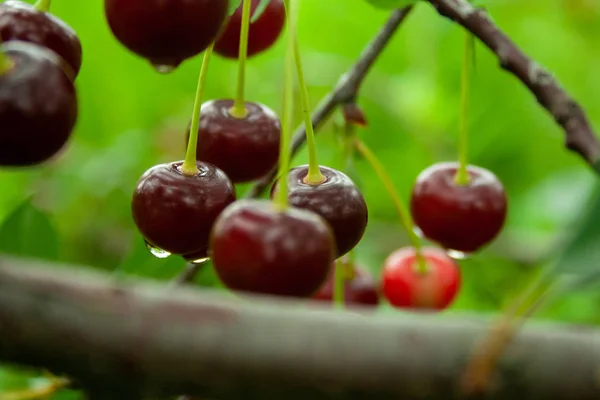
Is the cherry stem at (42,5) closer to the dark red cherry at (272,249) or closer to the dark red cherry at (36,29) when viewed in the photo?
the dark red cherry at (36,29)

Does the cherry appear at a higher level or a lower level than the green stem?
lower

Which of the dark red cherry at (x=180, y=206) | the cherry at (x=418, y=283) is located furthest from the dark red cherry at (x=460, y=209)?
the dark red cherry at (x=180, y=206)

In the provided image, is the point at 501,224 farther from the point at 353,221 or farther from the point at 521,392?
the point at 521,392

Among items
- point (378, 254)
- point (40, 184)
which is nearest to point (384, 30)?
point (378, 254)

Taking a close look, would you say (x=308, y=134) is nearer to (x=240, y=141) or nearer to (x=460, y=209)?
(x=240, y=141)

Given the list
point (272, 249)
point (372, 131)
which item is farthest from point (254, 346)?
point (372, 131)

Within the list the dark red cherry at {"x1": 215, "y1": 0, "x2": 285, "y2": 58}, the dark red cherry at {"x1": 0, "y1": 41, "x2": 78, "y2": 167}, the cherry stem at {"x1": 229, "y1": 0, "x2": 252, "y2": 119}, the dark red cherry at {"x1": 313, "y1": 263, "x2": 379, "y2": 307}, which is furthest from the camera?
the dark red cherry at {"x1": 313, "y1": 263, "x2": 379, "y2": 307}

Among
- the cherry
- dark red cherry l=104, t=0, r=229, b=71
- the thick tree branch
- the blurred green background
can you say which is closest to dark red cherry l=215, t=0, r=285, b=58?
dark red cherry l=104, t=0, r=229, b=71

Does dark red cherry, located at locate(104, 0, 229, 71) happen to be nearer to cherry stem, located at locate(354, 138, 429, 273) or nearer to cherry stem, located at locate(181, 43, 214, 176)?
cherry stem, located at locate(181, 43, 214, 176)
